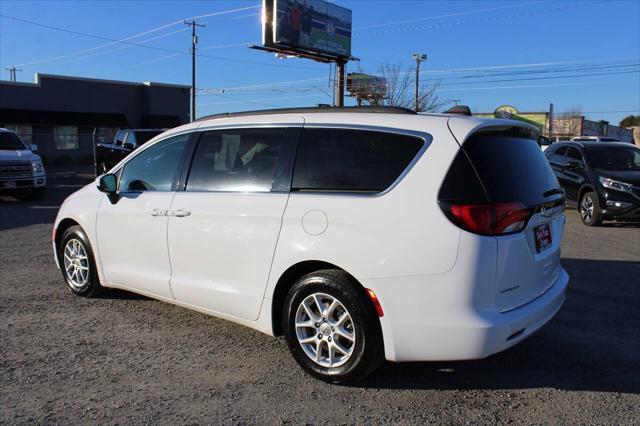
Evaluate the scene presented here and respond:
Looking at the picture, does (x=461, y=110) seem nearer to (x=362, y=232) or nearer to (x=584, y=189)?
(x=362, y=232)

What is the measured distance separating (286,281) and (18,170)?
41.5ft

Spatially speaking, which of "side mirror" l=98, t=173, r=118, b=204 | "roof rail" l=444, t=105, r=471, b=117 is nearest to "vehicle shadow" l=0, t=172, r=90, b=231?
"side mirror" l=98, t=173, r=118, b=204

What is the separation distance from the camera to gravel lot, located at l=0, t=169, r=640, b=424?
350 centimetres

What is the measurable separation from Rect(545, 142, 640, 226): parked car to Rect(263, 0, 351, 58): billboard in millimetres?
28962

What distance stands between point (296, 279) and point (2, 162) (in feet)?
41.3

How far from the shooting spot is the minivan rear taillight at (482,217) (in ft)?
11.1

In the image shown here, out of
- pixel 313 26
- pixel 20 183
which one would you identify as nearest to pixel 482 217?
pixel 20 183

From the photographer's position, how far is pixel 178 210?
15.2ft

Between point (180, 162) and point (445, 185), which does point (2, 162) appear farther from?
point (445, 185)

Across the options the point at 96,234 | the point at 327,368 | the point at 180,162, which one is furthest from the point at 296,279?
the point at 96,234

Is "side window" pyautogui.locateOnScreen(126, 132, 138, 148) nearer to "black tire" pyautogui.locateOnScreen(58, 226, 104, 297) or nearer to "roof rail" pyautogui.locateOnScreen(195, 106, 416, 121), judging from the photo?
"black tire" pyautogui.locateOnScreen(58, 226, 104, 297)

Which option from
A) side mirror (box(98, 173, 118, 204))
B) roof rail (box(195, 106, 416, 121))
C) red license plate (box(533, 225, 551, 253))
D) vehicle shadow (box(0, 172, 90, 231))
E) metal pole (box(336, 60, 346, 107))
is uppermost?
metal pole (box(336, 60, 346, 107))

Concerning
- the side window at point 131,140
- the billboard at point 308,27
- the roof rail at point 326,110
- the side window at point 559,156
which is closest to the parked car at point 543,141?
the roof rail at point 326,110

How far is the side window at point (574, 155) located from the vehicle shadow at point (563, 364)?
23.5ft
